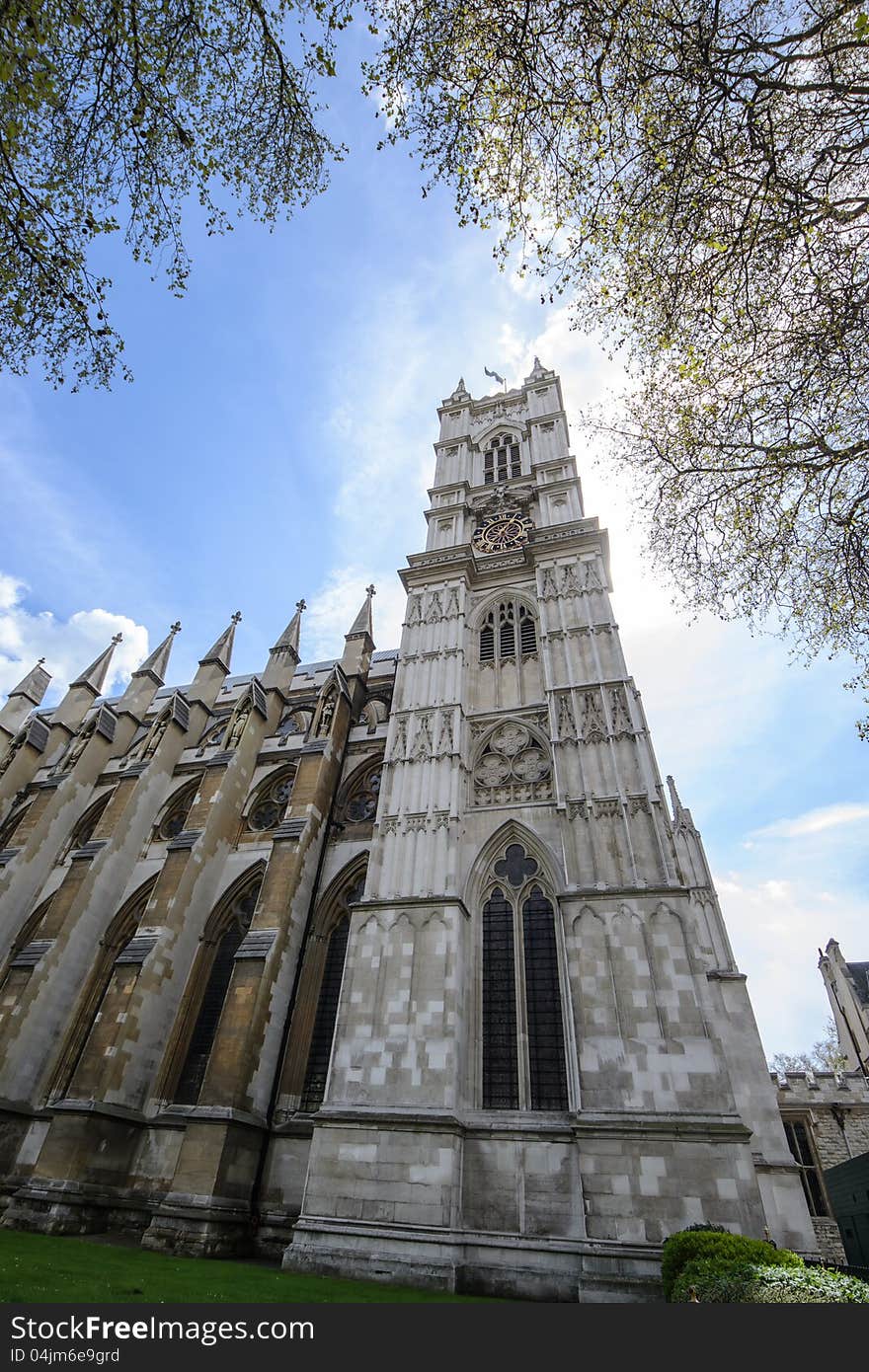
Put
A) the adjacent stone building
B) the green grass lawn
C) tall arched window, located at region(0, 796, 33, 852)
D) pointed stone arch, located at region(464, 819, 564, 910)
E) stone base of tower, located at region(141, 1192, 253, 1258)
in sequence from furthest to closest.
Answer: tall arched window, located at region(0, 796, 33, 852), the adjacent stone building, pointed stone arch, located at region(464, 819, 564, 910), stone base of tower, located at region(141, 1192, 253, 1258), the green grass lawn

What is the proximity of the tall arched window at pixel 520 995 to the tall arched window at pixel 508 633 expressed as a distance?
700cm

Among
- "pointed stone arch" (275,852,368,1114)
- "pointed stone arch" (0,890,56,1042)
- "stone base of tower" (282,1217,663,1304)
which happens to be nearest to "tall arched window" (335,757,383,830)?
"pointed stone arch" (275,852,368,1114)

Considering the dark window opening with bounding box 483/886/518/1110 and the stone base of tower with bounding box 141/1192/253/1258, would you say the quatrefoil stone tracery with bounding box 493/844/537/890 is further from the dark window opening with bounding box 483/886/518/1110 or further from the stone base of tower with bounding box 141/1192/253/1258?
the stone base of tower with bounding box 141/1192/253/1258

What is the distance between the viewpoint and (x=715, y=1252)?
8.41 metres

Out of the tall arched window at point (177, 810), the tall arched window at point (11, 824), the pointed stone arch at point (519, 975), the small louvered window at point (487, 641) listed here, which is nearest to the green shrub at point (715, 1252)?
the pointed stone arch at point (519, 975)

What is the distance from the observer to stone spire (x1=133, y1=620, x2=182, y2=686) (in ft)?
97.1

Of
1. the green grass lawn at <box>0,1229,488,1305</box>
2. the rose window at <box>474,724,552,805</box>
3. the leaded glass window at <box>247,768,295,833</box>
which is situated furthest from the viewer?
the leaded glass window at <box>247,768,295,833</box>

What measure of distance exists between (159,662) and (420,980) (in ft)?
70.7

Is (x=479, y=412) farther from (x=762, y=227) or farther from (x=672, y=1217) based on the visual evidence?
(x=672, y=1217)

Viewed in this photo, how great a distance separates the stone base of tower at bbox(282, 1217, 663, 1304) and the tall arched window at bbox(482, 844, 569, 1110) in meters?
2.33

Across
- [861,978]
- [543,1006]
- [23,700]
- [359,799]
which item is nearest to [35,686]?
[23,700]

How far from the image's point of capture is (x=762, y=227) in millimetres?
8641

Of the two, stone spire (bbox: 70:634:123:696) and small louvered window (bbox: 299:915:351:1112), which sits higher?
stone spire (bbox: 70:634:123:696)

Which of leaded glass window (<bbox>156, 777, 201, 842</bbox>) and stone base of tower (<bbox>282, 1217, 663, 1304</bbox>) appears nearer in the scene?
stone base of tower (<bbox>282, 1217, 663, 1304</bbox>)
